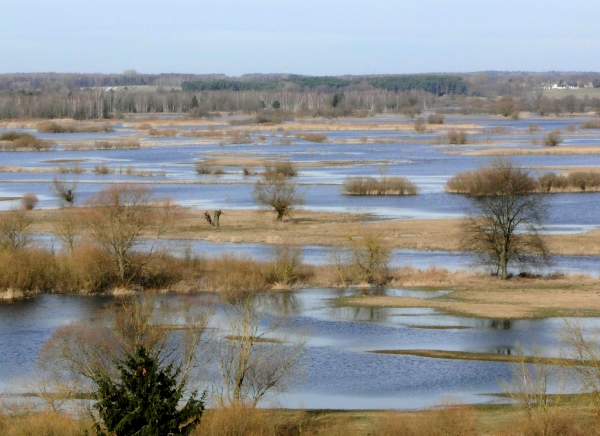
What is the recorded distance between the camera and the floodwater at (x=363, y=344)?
19.9 m

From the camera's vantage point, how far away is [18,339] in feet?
83.0

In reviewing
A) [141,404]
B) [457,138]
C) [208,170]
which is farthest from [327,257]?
[457,138]

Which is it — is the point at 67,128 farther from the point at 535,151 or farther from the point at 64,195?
the point at 64,195

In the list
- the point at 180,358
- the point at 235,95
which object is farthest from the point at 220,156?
the point at 235,95

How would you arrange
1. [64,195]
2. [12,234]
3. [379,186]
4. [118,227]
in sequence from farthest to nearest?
[379,186] < [64,195] < [12,234] < [118,227]

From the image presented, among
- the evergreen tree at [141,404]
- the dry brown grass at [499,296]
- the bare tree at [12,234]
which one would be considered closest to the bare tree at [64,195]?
the bare tree at [12,234]

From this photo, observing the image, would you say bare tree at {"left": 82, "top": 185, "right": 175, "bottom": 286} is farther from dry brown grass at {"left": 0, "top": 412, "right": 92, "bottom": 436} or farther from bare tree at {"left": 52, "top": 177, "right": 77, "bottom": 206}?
dry brown grass at {"left": 0, "top": 412, "right": 92, "bottom": 436}

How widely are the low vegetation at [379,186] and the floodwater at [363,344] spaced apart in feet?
78.4

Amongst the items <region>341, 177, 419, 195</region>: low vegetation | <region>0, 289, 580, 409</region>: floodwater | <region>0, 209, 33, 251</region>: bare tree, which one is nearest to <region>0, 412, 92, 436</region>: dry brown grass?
<region>0, 289, 580, 409</region>: floodwater

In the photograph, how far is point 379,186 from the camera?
56469 millimetres

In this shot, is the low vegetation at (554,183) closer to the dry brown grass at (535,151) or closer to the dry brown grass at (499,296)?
the dry brown grass at (535,151)

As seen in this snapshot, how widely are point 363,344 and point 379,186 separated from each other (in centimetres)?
3211

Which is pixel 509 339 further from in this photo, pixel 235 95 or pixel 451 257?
pixel 235 95

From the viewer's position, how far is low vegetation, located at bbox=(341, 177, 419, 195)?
5528 centimetres
